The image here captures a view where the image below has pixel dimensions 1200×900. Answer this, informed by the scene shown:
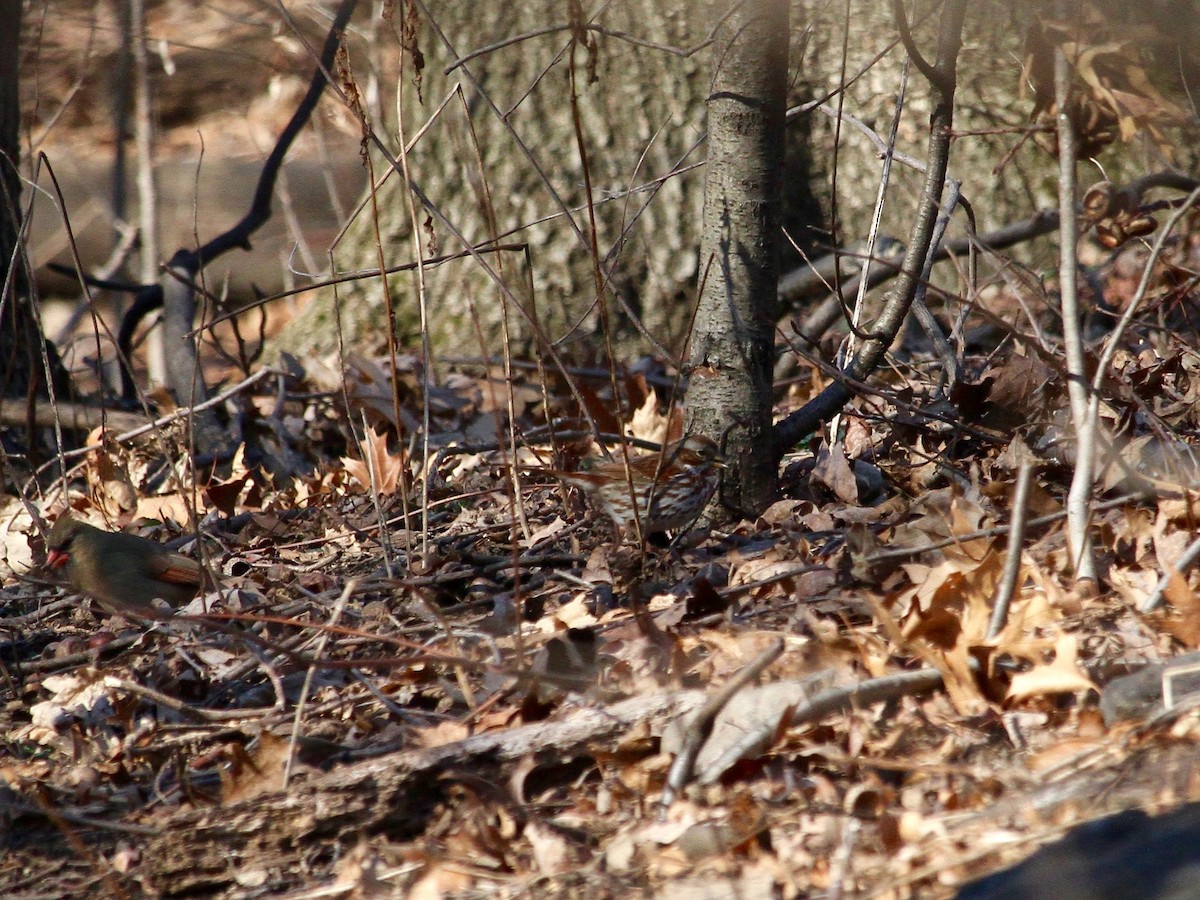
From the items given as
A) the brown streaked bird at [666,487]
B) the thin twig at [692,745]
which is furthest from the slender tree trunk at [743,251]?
the thin twig at [692,745]

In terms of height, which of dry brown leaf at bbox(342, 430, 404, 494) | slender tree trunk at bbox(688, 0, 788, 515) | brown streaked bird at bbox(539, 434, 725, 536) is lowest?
dry brown leaf at bbox(342, 430, 404, 494)

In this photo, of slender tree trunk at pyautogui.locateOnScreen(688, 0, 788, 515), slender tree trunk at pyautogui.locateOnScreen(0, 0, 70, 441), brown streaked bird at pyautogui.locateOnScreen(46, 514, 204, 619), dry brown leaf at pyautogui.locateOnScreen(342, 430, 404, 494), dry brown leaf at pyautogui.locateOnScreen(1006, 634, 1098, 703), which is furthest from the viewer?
slender tree trunk at pyautogui.locateOnScreen(0, 0, 70, 441)

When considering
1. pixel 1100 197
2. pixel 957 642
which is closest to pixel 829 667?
pixel 957 642

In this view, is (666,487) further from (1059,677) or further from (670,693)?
(1059,677)

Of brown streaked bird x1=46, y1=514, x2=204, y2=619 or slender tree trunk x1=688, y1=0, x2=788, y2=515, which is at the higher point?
slender tree trunk x1=688, y1=0, x2=788, y2=515

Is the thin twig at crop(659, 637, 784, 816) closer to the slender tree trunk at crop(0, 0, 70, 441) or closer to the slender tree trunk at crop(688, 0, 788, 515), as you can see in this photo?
the slender tree trunk at crop(688, 0, 788, 515)

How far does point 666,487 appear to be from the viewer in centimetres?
356

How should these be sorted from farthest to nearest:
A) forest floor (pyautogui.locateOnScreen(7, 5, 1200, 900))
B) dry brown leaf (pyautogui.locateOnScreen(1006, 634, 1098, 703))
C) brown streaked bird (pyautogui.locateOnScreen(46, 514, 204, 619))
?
brown streaked bird (pyautogui.locateOnScreen(46, 514, 204, 619))
dry brown leaf (pyautogui.locateOnScreen(1006, 634, 1098, 703))
forest floor (pyautogui.locateOnScreen(7, 5, 1200, 900))

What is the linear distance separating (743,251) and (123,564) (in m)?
2.36

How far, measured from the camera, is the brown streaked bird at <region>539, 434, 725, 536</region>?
11.8 feet

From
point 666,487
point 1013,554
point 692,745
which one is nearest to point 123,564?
point 666,487

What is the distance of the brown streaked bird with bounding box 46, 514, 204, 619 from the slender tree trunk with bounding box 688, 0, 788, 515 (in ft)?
6.03

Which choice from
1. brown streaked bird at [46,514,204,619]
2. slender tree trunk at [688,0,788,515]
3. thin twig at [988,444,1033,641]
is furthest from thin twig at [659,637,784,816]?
brown streaked bird at [46,514,204,619]

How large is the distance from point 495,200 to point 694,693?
461 centimetres
